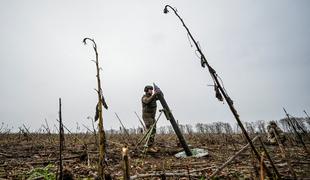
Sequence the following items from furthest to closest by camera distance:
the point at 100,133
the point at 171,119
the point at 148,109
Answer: the point at 148,109
the point at 171,119
the point at 100,133

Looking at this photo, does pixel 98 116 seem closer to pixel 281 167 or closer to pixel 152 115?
pixel 281 167

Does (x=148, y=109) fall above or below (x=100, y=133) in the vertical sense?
above

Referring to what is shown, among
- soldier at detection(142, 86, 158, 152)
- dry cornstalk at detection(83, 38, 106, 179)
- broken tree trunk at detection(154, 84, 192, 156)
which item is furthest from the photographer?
soldier at detection(142, 86, 158, 152)

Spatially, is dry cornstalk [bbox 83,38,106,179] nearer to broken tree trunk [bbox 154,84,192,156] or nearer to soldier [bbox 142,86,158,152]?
broken tree trunk [bbox 154,84,192,156]

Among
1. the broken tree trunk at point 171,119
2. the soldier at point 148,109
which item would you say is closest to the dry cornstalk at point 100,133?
the broken tree trunk at point 171,119

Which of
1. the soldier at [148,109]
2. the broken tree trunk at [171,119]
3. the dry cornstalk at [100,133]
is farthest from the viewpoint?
the soldier at [148,109]

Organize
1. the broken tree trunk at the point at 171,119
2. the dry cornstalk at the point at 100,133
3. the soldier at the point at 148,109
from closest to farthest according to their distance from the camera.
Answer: the dry cornstalk at the point at 100,133 → the broken tree trunk at the point at 171,119 → the soldier at the point at 148,109

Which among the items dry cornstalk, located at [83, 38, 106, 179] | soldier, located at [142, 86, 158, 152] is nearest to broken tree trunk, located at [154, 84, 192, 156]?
soldier, located at [142, 86, 158, 152]

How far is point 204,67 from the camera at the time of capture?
162 cm

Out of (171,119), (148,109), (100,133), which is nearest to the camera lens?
(100,133)

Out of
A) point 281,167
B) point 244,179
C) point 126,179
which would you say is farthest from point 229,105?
point 281,167

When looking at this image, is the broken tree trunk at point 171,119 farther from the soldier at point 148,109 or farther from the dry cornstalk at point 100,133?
the dry cornstalk at point 100,133

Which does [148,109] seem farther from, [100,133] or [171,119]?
[100,133]

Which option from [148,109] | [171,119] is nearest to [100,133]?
[171,119]
